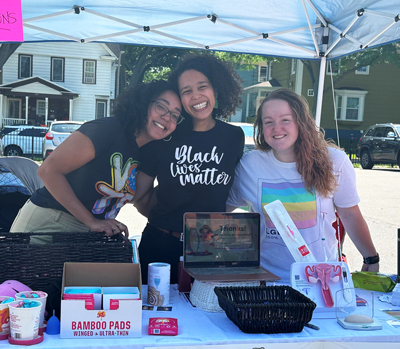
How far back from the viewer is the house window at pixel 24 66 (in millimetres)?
24094

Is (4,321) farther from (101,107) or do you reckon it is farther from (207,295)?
(101,107)

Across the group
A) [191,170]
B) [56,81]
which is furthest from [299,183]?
[56,81]

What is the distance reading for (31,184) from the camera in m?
3.96

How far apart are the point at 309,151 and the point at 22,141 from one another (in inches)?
574

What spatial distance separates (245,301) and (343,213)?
97cm

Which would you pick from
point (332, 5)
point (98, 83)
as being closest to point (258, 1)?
point (332, 5)

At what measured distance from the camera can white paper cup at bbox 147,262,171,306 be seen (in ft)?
6.15

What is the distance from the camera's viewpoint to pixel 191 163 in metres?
2.40

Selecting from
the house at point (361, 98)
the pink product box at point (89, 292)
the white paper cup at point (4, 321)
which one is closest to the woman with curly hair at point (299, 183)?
the pink product box at point (89, 292)

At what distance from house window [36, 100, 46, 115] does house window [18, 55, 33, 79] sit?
1.49 m

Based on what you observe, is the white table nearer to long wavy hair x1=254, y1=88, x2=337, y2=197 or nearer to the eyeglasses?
long wavy hair x1=254, y1=88, x2=337, y2=197

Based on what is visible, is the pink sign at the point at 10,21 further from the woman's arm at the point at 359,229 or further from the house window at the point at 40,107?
the house window at the point at 40,107

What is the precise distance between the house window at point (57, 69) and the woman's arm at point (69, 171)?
24062 mm

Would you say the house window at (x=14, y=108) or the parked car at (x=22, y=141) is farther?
the house window at (x=14, y=108)
